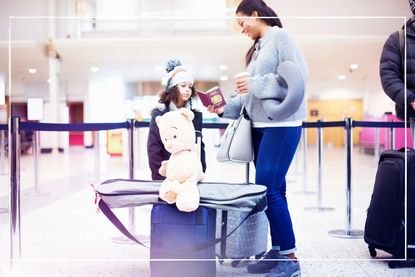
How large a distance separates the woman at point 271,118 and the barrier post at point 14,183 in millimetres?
934

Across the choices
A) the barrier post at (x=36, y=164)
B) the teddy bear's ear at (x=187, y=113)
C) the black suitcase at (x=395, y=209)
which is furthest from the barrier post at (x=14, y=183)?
the black suitcase at (x=395, y=209)

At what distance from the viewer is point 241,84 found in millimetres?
2160

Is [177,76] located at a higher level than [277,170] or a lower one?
higher

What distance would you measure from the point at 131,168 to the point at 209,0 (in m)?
0.98

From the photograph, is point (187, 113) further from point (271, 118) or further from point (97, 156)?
point (97, 156)

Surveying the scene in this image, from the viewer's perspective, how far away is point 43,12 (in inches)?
96.7

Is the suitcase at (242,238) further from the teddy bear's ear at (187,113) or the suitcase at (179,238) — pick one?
the teddy bear's ear at (187,113)

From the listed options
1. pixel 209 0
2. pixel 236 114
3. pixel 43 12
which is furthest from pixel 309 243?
pixel 43 12

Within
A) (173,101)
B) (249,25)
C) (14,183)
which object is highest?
(249,25)

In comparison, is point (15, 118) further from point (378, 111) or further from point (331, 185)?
point (331, 185)

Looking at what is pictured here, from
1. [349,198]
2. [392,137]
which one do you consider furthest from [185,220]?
[392,137]

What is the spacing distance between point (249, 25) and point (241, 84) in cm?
26

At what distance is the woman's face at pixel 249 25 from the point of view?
2.16 meters

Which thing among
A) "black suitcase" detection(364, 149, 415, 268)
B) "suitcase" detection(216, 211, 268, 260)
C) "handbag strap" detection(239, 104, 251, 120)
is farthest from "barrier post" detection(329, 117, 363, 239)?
"handbag strap" detection(239, 104, 251, 120)
